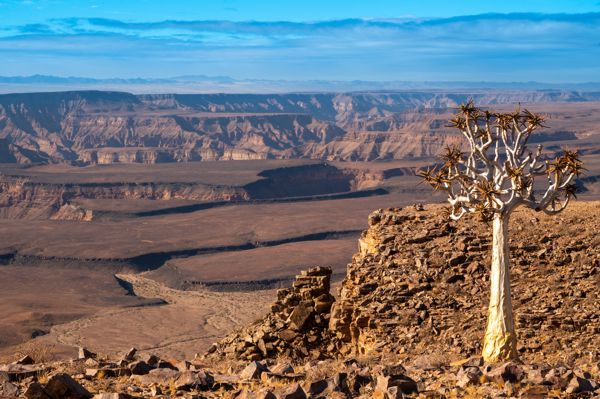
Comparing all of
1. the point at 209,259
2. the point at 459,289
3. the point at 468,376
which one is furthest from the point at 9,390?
the point at 209,259

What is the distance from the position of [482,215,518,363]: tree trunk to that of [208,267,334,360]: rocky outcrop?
606cm

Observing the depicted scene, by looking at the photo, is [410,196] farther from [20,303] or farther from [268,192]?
[20,303]

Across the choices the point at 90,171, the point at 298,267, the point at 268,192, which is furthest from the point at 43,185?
the point at 298,267

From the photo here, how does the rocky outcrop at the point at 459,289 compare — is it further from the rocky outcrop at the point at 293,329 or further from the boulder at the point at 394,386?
the boulder at the point at 394,386

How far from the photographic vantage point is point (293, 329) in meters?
24.5

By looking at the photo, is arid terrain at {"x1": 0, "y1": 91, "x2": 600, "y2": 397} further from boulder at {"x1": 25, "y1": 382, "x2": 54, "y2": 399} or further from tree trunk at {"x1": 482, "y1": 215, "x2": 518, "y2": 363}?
boulder at {"x1": 25, "y1": 382, "x2": 54, "y2": 399}

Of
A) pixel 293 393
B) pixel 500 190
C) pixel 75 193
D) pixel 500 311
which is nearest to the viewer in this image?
pixel 293 393

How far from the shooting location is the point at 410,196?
16800cm

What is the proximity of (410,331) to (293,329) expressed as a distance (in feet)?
11.5

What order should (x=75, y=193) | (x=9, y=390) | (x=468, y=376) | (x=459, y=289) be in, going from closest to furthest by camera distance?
(x=9, y=390) < (x=468, y=376) < (x=459, y=289) < (x=75, y=193)

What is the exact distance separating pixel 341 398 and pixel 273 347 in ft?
31.6

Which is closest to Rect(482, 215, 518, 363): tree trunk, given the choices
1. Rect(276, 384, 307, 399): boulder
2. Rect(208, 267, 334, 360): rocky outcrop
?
Rect(276, 384, 307, 399): boulder

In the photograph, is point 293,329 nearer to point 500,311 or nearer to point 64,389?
point 500,311

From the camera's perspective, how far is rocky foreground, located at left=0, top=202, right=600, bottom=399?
15516 mm
